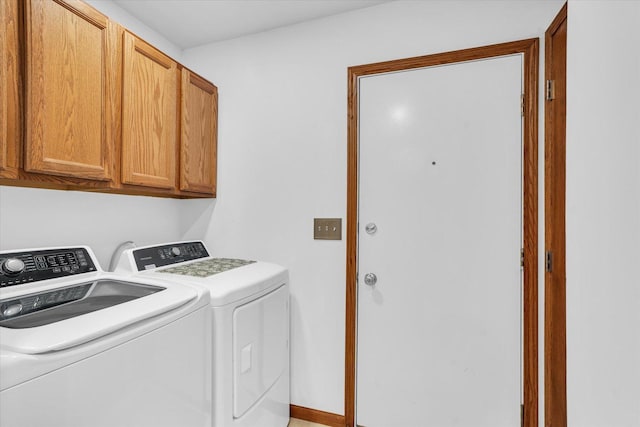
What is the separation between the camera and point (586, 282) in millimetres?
845

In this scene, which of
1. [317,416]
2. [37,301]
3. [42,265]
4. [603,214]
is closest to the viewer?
[603,214]

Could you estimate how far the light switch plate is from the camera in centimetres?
194

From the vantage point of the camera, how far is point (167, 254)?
188 centimetres

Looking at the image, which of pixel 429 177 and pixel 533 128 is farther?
pixel 429 177

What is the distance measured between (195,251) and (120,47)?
3.96ft

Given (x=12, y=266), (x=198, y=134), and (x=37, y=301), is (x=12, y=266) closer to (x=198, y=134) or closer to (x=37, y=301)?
(x=37, y=301)

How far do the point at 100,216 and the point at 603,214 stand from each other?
222 centimetres

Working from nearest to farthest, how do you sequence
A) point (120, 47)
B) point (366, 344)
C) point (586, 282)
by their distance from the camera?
point (586, 282) → point (120, 47) → point (366, 344)

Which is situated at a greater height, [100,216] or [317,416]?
[100,216]

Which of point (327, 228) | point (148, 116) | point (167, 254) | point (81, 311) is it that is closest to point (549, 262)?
point (327, 228)

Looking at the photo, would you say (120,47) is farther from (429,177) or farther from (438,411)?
(438,411)

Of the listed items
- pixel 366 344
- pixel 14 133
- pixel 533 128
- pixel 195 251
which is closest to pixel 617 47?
pixel 533 128

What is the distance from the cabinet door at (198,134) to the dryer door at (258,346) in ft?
2.93

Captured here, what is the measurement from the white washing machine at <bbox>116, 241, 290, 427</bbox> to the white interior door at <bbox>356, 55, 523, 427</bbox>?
0.48 m
